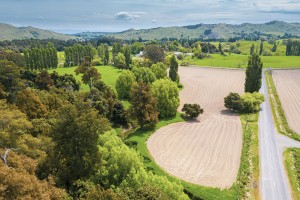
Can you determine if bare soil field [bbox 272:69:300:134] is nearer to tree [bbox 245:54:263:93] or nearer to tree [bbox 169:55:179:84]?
tree [bbox 245:54:263:93]

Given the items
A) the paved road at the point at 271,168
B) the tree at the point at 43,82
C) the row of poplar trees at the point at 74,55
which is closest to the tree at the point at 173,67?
the paved road at the point at 271,168

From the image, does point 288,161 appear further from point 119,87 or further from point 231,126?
point 119,87

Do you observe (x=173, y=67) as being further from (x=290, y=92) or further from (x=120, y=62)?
(x=120, y=62)

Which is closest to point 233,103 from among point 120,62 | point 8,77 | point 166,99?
point 166,99

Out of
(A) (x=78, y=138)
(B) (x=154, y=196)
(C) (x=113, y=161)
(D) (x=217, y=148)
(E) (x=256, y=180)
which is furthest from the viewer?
(D) (x=217, y=148)

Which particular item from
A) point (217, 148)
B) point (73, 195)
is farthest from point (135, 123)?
point (73, 195)

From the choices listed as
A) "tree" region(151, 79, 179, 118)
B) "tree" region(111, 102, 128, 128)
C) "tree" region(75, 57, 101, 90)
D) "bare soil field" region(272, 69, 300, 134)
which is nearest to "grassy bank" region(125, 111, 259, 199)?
"tree" region(151, 79, 179, 118)

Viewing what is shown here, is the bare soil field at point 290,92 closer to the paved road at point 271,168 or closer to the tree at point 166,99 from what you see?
the paved road at point 271,168
